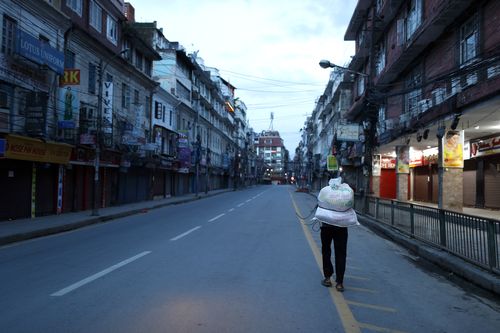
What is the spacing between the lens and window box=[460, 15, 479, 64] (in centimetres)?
1600

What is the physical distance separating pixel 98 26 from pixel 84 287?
22.1m

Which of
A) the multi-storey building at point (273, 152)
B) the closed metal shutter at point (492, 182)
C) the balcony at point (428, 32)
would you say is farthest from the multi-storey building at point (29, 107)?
the multi-storey building at point (273, 152)

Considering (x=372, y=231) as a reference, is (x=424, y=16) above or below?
above

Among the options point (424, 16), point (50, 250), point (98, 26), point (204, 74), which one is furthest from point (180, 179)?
point (50, 250)

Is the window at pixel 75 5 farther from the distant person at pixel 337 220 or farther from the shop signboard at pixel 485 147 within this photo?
the shop signboard at pixel 485 147

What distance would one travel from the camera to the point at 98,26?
1000 inches

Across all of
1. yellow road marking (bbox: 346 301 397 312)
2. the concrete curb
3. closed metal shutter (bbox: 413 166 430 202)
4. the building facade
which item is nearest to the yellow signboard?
the concrete curb

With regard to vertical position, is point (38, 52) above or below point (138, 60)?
below

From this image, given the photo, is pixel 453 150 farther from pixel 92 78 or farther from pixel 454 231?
pixel 92 78

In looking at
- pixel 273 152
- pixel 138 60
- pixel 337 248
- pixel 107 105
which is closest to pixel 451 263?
pixel 337 248

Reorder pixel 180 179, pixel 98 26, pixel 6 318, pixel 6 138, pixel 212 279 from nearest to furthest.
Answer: pixel 6 318
pixel 212 279
pixel 6 138
pixel 98 26
pixel 180 179

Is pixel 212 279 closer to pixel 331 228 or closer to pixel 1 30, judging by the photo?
pixel 331 228

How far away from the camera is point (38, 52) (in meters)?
17.5

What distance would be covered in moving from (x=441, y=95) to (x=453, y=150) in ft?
7.79
